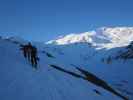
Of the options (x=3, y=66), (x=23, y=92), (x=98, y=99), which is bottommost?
(x=98, y=99)

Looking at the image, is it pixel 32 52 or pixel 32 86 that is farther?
pixel 32 52

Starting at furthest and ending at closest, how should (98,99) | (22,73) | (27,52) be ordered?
1. (27,52)
2. (98,99)
3. (22,73)

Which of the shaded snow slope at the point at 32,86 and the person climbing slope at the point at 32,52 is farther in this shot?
the person climbing slope at the point at 32,52

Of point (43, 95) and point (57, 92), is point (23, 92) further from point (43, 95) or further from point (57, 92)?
point (57, 92)

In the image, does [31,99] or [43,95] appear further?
[43,95]

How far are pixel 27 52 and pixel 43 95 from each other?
47.8 ft

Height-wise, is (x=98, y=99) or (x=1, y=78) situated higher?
(x=1, y=78)

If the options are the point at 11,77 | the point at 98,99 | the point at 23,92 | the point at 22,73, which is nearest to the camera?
the point at 23,92

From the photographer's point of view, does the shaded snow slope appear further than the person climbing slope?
No

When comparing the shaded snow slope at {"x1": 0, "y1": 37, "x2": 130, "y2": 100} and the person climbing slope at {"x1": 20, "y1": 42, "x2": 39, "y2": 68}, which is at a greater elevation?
the person climbing slope at {"x1": 20, "y1": 42, "x2": 39, "y2": 68}

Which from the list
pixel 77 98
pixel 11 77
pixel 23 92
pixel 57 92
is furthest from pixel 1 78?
pixel 77 98

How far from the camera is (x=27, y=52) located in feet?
139

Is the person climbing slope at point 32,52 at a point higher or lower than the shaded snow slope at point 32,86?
higher

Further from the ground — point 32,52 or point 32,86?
point 32,52
